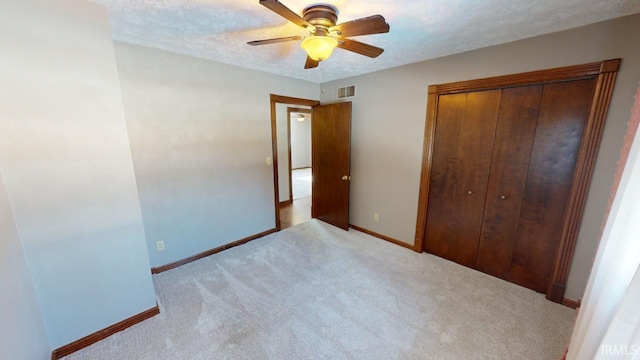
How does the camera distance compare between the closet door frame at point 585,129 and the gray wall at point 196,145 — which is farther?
the gray wall at point 196,145

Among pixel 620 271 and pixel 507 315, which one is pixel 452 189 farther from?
pixel 620 271

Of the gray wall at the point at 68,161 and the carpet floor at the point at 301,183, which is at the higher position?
the gray wall at the point at 68,161

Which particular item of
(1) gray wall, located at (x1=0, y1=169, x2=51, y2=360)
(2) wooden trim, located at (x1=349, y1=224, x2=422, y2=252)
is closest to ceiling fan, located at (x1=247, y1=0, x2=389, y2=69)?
(1) gray wall, located at (x1=0, y1=169, x2=51, y2=360)

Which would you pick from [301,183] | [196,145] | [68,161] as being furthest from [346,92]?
[301,183]

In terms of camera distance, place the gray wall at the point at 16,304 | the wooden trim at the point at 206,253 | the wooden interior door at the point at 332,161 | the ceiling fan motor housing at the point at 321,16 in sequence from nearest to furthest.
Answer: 1. the gray wall at the point at 16,304
2. the ceiling fan motor housing at the point at 321,16
3. the wooden trim at the point at 206,253
4. the wooden interior door at the point at 332,161

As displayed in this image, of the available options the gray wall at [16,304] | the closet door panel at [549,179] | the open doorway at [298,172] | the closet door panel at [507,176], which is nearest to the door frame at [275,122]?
the open doorway at [298,172]

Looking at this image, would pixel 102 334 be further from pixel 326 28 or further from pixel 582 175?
pixel 582 175

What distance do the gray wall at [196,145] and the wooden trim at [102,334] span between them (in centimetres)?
73

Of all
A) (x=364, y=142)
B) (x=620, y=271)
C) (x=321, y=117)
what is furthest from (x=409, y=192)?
(x=620, y=271)

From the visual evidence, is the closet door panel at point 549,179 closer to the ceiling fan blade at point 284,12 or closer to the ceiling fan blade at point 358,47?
the ceiling fan blade at point 358,47

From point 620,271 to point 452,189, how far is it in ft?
5.90

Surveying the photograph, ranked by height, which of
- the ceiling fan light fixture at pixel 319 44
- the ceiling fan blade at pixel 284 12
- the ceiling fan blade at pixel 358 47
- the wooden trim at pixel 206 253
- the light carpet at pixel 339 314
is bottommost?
the light carpet at pixel 339 314

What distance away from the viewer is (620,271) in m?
0.88

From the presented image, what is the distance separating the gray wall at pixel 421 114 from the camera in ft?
5.57
